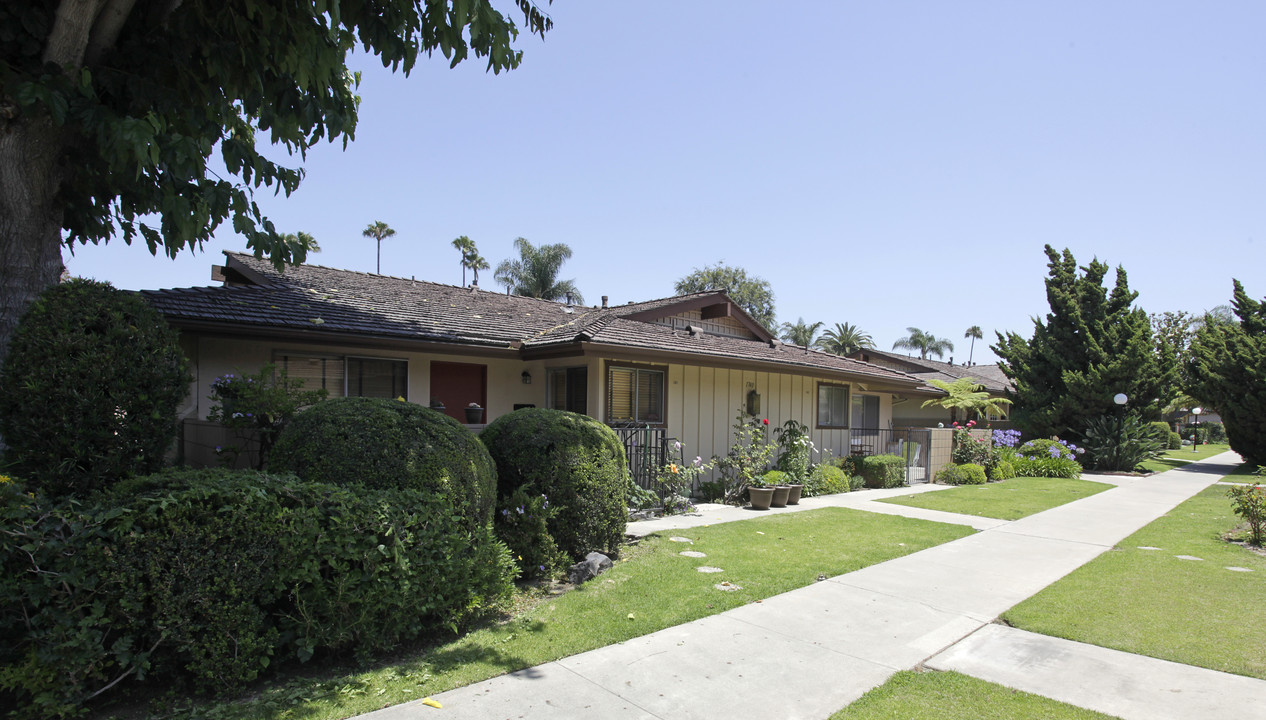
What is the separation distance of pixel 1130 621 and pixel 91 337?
8339mm

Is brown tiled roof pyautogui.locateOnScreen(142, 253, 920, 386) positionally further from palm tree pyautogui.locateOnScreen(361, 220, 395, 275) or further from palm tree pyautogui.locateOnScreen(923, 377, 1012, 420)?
palm tree pyautogui.locateOnScreen(361, 220, 395, 275)

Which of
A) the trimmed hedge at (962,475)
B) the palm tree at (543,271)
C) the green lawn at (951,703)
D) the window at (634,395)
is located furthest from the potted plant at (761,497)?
the palm tree at (543,271)

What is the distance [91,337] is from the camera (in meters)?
4.38

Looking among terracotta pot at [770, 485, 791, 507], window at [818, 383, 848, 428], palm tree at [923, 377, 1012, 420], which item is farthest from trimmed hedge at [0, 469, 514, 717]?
palm tree at [923, 377, 1012, 420]

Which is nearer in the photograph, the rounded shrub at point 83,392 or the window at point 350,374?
the rounded shrub at point 83,392

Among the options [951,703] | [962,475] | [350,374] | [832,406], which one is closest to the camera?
[951,703]

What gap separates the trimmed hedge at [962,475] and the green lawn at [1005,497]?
31 cm

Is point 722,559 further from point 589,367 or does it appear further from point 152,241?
point 152,241

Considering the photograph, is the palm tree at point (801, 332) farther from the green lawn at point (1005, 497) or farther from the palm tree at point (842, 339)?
the green lawn at point (1005, 497)

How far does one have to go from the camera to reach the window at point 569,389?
12062 millimetres

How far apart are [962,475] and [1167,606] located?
445 inches

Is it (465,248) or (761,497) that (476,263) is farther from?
(761,497)

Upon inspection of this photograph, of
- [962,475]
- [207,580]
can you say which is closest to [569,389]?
[207,580]

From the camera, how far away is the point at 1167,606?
19.6 feet
